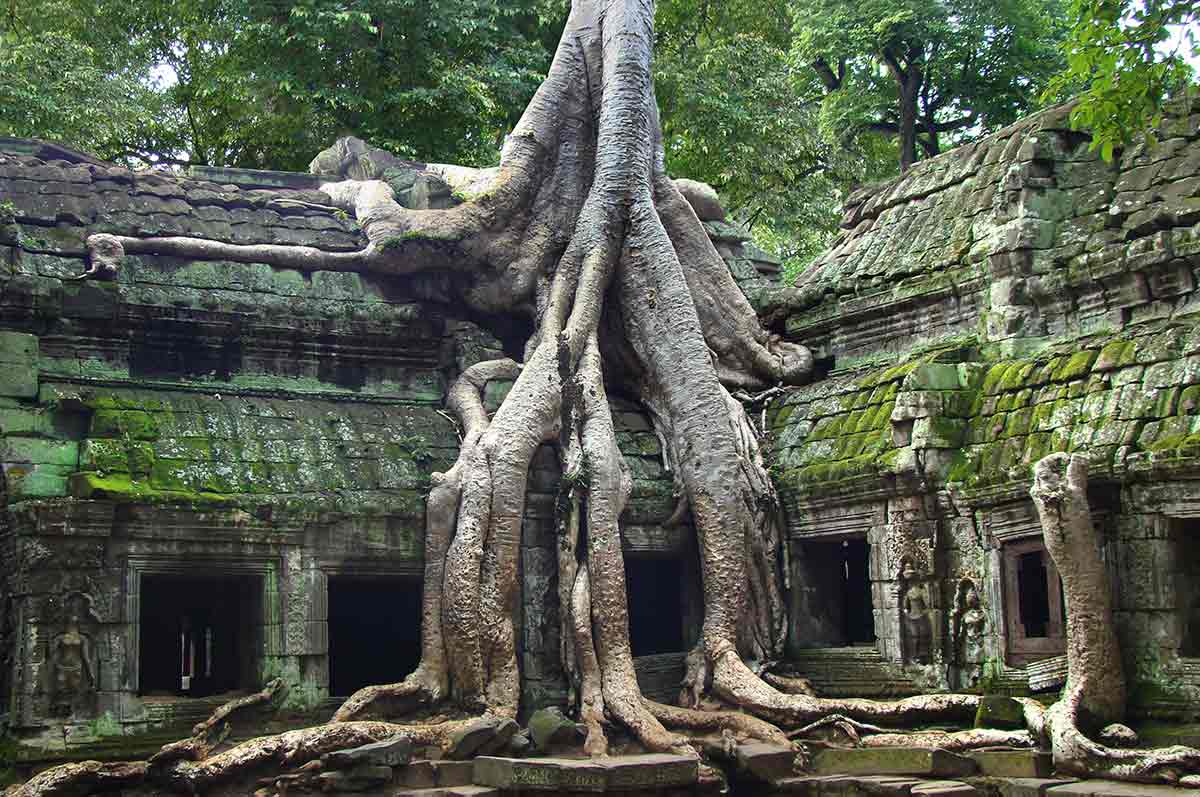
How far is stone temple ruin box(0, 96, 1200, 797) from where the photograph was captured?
34.9 feet

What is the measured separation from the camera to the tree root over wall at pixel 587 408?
37.8 ft

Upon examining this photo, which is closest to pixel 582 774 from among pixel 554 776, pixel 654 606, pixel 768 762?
pixel 554 776

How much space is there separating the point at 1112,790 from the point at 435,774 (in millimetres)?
4263

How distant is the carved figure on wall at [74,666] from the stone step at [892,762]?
16.2 feet

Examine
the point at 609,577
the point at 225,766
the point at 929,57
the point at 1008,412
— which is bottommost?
the point at 225,766

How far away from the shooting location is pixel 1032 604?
11750 mm

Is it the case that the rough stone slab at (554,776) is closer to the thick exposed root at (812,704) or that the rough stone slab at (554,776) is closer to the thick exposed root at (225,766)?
the thick exposed root at (225,766)

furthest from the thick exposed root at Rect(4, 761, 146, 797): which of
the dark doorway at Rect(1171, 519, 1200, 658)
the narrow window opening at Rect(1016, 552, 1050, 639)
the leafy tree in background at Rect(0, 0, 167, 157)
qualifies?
the leafy tree in background at Rect(0, 0, 167, 157)

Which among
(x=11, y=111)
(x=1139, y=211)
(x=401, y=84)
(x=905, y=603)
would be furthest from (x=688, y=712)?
(x=11, y=111)

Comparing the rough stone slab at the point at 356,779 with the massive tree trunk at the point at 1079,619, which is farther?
the rough stone slab at the point at 356,779

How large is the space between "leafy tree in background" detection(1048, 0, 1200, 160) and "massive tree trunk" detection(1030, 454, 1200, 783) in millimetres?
2656

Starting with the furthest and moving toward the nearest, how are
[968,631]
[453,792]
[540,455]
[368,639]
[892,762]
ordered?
1. [368,639]
2. [540,455]
3. [968,631]
4. [892,762]
5. [453,792]

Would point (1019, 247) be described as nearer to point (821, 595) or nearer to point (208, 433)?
point (821, 595)

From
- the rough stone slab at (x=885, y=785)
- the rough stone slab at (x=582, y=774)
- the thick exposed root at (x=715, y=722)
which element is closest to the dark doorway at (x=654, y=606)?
the thick exposed root at (x=715, y=722)
